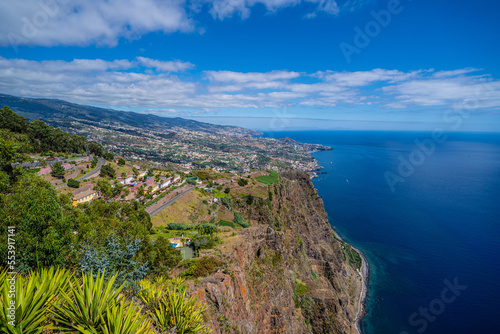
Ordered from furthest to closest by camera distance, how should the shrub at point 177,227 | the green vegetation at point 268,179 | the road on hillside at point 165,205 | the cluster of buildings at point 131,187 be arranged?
the green vegetation at point 268,179, the cluster of buildings at point 131,187, the road on hillside at point 165,205, the shrub at point 177,227

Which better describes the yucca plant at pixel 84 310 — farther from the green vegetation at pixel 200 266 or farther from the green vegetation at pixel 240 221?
the green vegetation at pixel 240 221

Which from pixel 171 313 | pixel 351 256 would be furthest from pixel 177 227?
pixel 351 256

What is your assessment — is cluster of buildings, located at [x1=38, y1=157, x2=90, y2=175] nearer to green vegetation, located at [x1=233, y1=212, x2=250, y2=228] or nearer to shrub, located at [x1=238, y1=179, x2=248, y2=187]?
green vegetation, located at [x1=233, y1=212, x2=250, y2=228]

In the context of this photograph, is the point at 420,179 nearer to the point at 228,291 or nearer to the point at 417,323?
the point at 417,323

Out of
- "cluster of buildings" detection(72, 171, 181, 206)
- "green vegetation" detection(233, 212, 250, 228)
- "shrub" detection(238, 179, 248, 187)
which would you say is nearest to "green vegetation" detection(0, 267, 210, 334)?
"cluster of buildings" detection(72, 171, 181, 206)

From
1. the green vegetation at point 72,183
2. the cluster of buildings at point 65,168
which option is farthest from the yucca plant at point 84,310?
the cluster of buildings at point 65,168

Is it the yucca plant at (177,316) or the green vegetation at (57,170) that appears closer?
the yucca plant at (177,316)

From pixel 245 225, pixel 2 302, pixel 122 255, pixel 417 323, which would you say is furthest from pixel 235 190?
pixel 417 323
